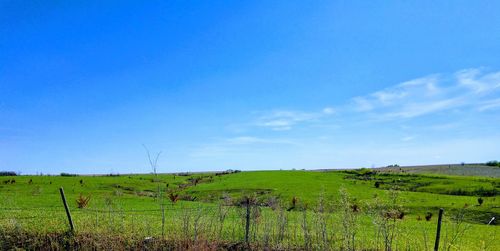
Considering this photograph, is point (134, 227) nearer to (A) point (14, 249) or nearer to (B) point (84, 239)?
(B) point (84, 239)

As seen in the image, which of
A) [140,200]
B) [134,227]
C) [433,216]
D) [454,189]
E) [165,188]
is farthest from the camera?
[165,188]

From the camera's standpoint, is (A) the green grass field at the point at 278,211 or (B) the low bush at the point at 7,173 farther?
(B) the low bush at the point at 7,173

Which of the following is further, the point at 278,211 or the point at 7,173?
the point at 7,173

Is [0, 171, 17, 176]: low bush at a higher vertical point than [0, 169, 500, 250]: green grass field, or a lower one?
higher

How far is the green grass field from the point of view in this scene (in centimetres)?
1775

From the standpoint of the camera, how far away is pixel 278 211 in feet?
65.5

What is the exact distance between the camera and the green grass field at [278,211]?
17.8 meters

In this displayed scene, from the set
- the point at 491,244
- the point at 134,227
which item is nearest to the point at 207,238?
the point at 134,227

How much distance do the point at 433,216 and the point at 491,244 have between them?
546 inches

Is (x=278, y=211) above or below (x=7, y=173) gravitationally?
below

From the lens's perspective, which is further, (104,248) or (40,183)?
(40,183)

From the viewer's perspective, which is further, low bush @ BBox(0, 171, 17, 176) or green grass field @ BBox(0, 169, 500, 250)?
low bush @ BBox(0, 171, 17, 176)

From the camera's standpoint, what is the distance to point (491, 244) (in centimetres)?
1947

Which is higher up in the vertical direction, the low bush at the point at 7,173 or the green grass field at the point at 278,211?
the low bush at the point at 7,173
